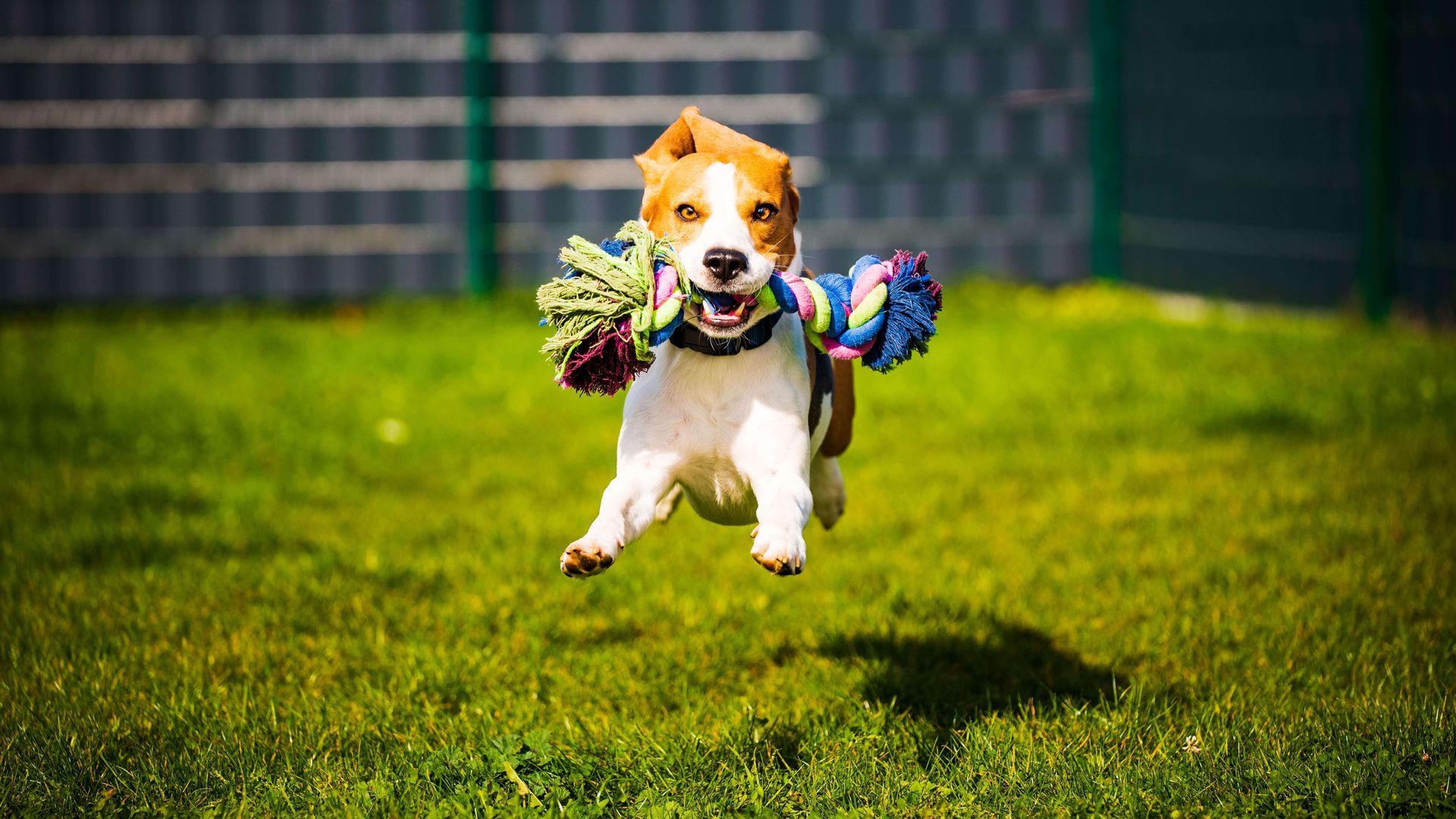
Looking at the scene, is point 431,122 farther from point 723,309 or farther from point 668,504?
point 723,309

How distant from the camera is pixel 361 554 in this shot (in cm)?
515

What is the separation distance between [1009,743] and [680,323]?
1.23 m

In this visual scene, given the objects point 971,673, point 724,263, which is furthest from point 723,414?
point 971,673

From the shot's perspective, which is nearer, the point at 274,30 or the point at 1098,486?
the point at 1098,486

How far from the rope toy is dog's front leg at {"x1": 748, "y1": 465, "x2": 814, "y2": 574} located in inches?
11.6

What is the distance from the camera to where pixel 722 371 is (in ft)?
10.3

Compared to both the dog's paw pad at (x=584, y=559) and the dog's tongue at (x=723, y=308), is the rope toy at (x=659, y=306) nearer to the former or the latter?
the dog's tongue at (x=723, y=308)

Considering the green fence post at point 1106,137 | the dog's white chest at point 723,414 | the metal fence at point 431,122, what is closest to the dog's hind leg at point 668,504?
the dog's white chest at point 723,414

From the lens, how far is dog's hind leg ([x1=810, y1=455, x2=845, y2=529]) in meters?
3.84

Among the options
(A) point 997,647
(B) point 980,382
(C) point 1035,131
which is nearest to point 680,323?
(A) point 997,647

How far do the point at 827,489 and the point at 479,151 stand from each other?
22.2 ft

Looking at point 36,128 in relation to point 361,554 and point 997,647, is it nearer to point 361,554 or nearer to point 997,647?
point 361,554

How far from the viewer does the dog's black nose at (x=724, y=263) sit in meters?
2.88

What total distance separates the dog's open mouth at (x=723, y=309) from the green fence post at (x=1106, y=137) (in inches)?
313
